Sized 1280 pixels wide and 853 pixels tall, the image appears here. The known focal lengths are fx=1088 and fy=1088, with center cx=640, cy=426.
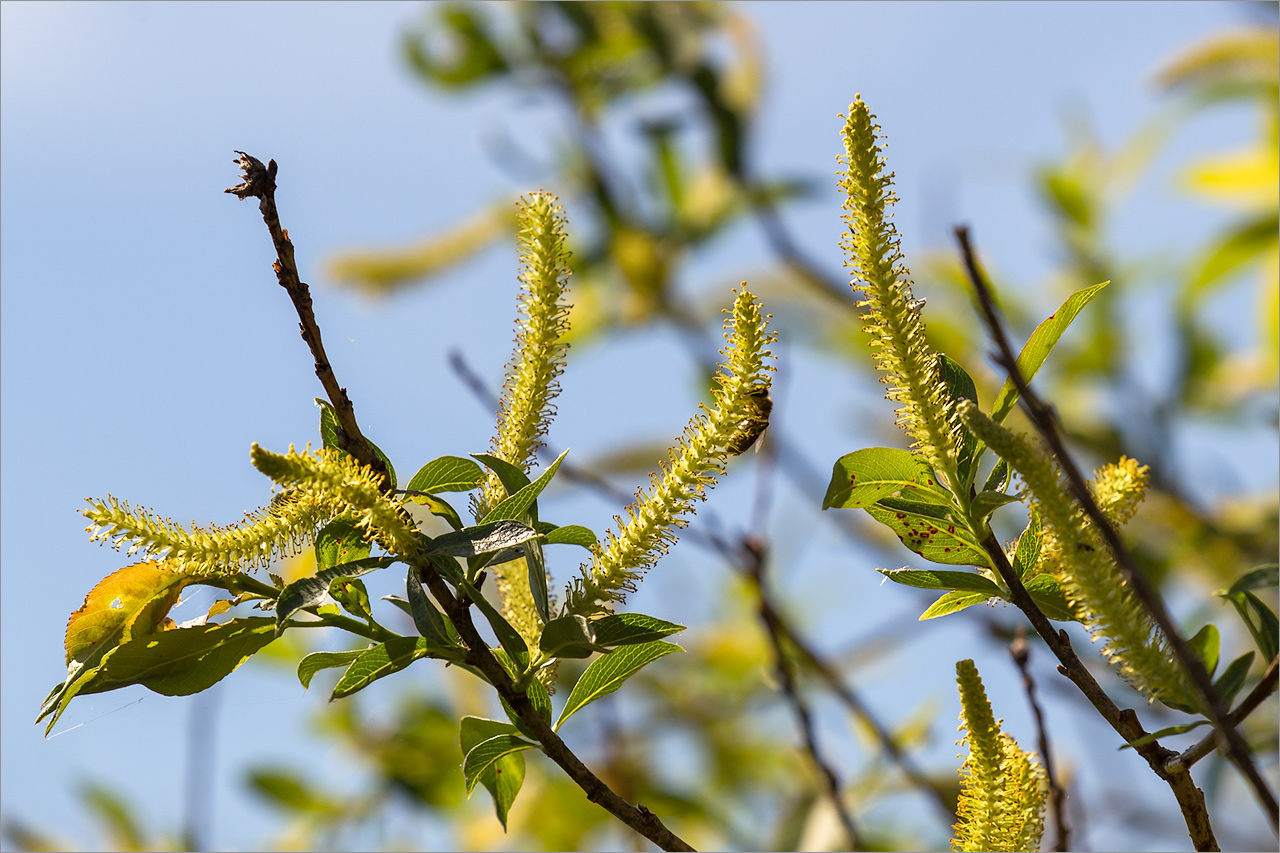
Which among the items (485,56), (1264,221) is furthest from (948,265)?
(485,56)

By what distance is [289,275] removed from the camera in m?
0.92

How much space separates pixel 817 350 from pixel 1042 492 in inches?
124

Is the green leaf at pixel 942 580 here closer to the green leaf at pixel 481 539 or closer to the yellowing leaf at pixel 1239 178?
the green leaf at pixel 481 539

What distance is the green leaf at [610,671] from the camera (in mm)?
1056

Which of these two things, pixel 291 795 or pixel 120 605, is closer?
pixel 120 605

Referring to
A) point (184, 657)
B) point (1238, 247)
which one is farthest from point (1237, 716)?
point (1238, 247)

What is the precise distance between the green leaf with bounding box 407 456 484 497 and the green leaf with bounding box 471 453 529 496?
5 centimetres

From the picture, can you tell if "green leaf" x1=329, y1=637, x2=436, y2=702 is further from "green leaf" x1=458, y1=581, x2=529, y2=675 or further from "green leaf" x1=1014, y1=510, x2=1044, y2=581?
"green leaf" x1=1014, y1=510, x2=1044, y2=581

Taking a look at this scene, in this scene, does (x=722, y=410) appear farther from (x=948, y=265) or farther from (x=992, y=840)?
(x=948, y=265)

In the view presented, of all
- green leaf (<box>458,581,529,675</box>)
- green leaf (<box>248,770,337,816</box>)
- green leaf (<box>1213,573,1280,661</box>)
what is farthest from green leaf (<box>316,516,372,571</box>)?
green leaf (<box>248,770,337,816</box>)

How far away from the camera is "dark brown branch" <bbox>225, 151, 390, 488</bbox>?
92 centimetres

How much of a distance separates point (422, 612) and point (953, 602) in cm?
51

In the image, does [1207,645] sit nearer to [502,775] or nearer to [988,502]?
[988,502]

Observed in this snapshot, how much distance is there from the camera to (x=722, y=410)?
982mm
